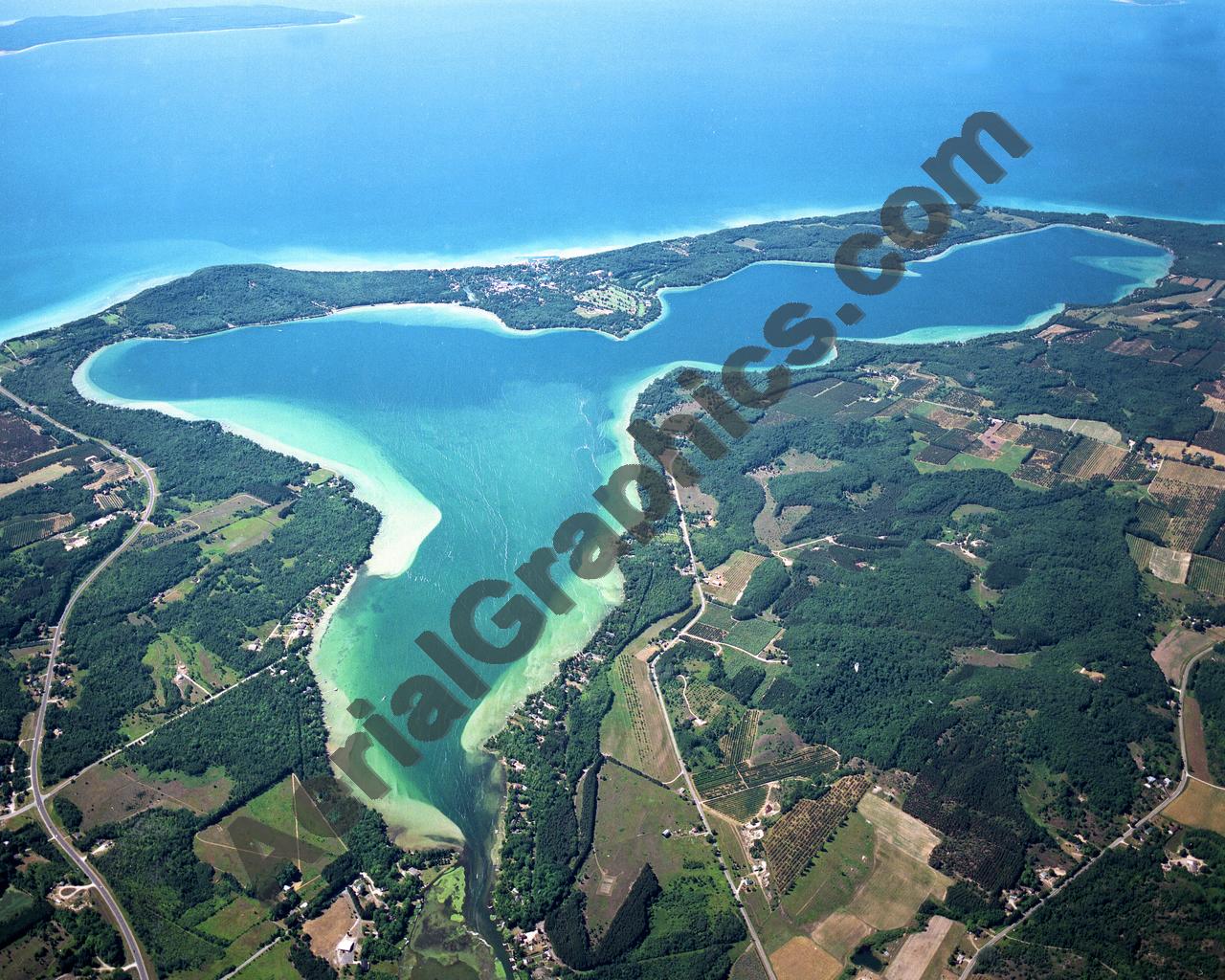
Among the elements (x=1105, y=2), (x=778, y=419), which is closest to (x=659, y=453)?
(x=778, y=419)

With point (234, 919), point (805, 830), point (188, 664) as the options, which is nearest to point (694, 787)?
point (805, 830)

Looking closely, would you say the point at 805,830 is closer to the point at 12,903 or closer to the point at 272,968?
the point at 272,968

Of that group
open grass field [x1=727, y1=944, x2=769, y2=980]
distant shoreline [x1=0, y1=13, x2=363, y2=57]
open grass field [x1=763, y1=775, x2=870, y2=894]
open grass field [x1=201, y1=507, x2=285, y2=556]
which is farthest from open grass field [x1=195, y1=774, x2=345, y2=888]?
distant shoreline [x1=0, y1=13, x2=363, y2=57]

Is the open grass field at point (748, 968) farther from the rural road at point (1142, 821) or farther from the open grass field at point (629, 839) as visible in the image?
the rural road at point (1142, 821)

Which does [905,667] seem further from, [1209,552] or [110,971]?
[110,971]

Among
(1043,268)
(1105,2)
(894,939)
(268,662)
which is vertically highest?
(1105,2)

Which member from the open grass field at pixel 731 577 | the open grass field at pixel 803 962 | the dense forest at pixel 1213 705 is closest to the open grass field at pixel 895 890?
the open grass field at pixel 803 962

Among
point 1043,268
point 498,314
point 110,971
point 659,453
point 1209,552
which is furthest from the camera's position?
point 1043,268
